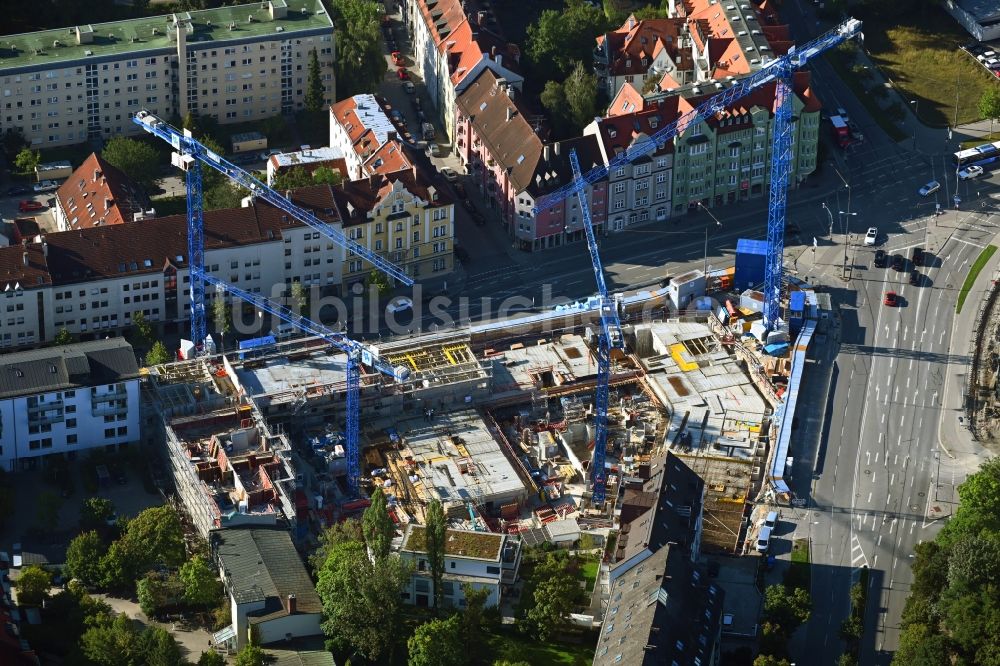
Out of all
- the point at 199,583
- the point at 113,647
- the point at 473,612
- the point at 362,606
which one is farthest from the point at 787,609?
the point at 113,647

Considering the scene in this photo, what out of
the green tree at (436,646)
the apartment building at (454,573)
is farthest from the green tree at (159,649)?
the apartment building at (454,573)

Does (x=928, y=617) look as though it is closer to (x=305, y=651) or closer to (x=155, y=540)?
(x=305, y=651)

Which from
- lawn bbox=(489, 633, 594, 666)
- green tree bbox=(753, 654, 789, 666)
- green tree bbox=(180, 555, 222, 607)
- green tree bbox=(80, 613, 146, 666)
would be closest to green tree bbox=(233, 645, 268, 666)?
green tree bbox=(80, 613, 146, 666)

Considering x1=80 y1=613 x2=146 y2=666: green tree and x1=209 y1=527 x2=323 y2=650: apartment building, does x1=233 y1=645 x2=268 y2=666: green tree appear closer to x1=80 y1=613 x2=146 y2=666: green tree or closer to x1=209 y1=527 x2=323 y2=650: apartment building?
x1=209 y1=527 x2=323 y2=650: apartment building

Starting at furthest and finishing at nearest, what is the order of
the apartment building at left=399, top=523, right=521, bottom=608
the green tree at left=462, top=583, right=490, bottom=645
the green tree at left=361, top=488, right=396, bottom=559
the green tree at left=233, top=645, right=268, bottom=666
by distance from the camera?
the apartment building at left=399, top=523, right=521, bottom=608 < the green tree at left=361, top=488, right=396, bottom=559 < the green tree at left=462, top=583, right=490, bottom=645 < the green tree at left=233, top=645, right=268, bottom=666

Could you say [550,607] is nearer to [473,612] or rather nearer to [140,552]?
[473,612]

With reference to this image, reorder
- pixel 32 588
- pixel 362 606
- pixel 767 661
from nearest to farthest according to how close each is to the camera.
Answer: pixel 767 661 < pixel 362 606 < pixel 32 588

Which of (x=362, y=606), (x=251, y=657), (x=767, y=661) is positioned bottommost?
(x=251, y=657)

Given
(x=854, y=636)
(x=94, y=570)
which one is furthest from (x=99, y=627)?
(x=854, y=636)
